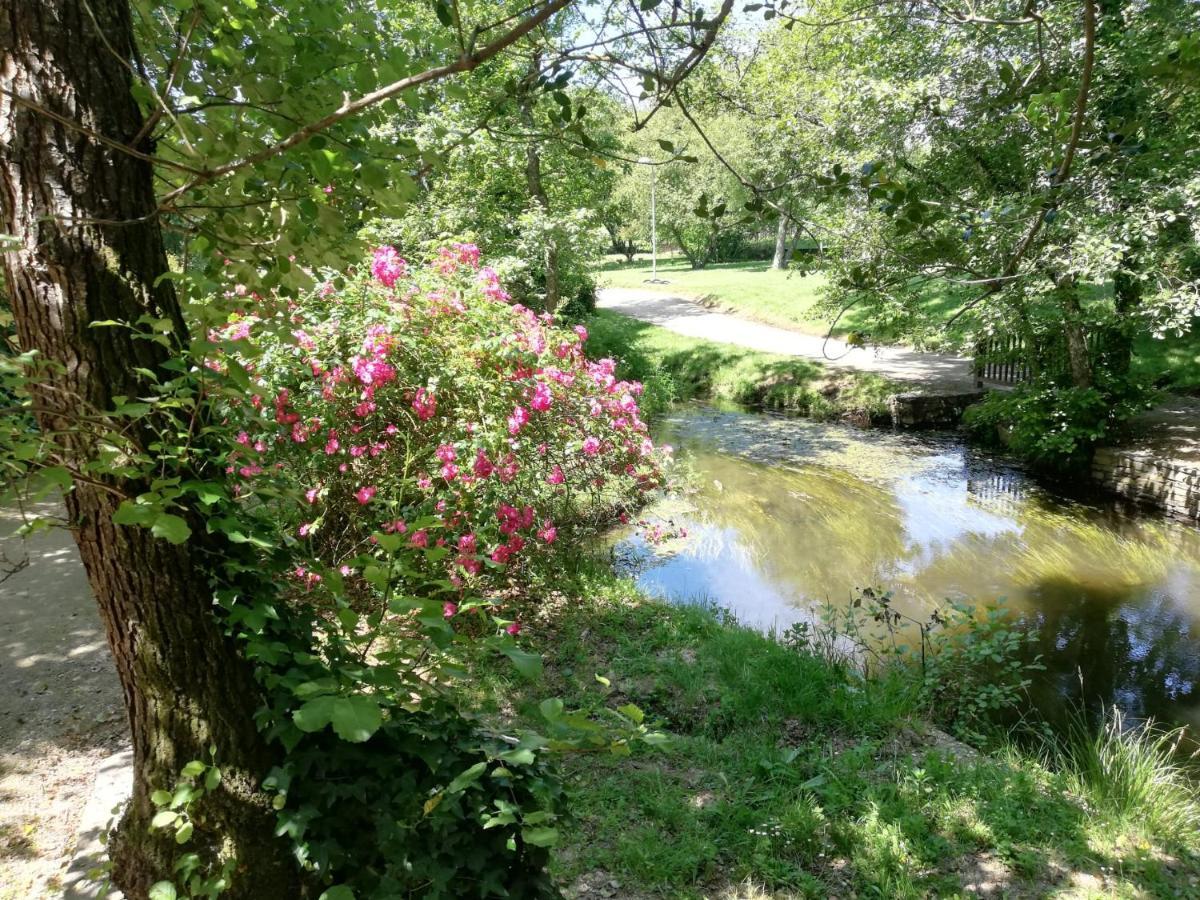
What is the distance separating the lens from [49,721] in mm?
3873

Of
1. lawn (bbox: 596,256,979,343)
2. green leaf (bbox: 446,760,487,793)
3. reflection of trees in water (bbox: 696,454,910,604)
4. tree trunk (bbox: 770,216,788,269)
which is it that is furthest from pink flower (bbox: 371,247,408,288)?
tree trunk (bbox: 770,216,788,269)

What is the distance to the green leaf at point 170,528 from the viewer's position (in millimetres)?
1396

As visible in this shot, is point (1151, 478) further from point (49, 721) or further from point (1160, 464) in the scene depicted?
point (49, 721)

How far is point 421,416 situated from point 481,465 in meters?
0.56

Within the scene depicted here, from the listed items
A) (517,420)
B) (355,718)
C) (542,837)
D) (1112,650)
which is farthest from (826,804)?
(1112,650)

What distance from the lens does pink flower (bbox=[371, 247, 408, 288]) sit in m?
4.82

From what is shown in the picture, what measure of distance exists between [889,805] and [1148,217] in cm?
681

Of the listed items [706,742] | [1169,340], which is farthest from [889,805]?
[1169,340]

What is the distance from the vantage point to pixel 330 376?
4.64 meters

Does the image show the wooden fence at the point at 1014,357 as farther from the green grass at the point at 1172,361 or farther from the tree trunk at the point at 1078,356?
the green grass at the point at 1172,361

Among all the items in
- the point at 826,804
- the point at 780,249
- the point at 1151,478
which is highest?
the point at 780,249

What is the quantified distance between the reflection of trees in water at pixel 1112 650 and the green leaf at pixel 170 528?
5488mm

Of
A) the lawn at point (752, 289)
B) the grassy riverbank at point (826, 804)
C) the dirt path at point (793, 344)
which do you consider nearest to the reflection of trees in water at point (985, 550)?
the grassy riverbank at point (826, 804)

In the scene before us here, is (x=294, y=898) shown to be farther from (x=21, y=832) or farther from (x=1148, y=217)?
(x=1148, y=217)
